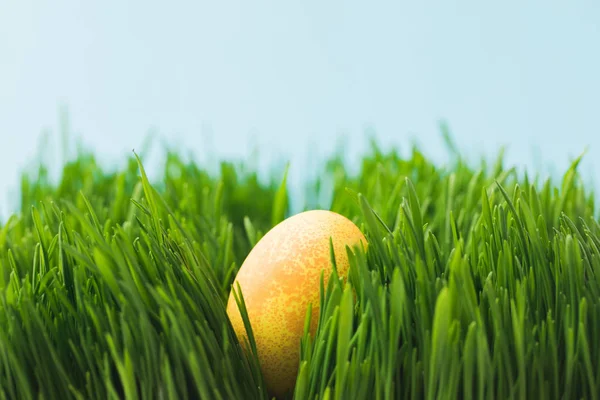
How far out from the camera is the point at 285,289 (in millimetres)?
573

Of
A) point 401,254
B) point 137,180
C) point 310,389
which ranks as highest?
point 137,180

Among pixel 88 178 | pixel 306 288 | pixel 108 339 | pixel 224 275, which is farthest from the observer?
pixel 88 178

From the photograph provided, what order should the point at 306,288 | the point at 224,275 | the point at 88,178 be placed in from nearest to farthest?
the point at 306,288 < the point at 224,275 < the point at 88,178

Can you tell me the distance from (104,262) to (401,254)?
24 cm

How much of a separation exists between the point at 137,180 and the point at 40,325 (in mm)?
670

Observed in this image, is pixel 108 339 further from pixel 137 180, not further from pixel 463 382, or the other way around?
pixel 137 180

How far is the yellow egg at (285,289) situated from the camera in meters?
0.57

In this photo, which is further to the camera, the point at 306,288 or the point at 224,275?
the point at 224,275

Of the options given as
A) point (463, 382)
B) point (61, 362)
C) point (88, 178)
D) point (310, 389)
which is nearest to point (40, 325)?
point (61, 362)

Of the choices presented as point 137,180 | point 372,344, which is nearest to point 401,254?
point 372,344

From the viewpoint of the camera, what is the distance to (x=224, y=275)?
73cm

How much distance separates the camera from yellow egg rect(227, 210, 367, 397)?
571 millimetres

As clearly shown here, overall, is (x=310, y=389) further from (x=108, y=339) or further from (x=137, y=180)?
(x=137, y=180)

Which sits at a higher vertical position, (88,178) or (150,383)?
(88,178)
